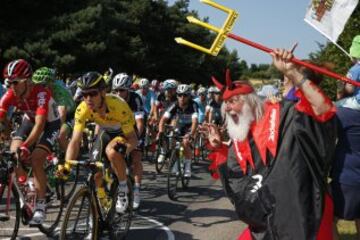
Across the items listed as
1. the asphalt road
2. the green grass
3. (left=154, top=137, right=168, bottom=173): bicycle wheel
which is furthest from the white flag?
(left=154, top=137, right=168, bottom=173): bicycle wheel

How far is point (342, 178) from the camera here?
418 centimetres

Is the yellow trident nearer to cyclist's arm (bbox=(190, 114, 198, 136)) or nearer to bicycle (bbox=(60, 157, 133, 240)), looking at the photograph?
bicycle (bbox=(60, 157, 133, 240))

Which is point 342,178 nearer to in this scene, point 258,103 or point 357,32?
point 258,103

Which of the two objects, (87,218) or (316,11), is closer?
(87,218)

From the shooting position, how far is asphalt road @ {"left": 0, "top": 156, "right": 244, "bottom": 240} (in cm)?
656

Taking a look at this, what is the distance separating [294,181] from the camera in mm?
2990

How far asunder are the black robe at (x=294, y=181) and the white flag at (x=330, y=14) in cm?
431

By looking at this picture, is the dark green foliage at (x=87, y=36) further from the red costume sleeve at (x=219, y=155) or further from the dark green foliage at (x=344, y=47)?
the red costume sleeve at (x=219, y=155)

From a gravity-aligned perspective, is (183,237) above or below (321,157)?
below

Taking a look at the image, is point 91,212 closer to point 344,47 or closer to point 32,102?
point 32,102

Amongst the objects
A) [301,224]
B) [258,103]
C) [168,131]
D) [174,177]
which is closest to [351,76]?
[258,103]

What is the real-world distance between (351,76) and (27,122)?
4192 mm

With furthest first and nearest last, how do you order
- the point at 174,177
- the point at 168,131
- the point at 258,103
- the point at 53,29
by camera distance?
the point at 53,29 < the point at 168,131 < the point at 174,177 < the point at 258,103

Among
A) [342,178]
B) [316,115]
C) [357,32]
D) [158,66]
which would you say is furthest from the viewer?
[158,66]
